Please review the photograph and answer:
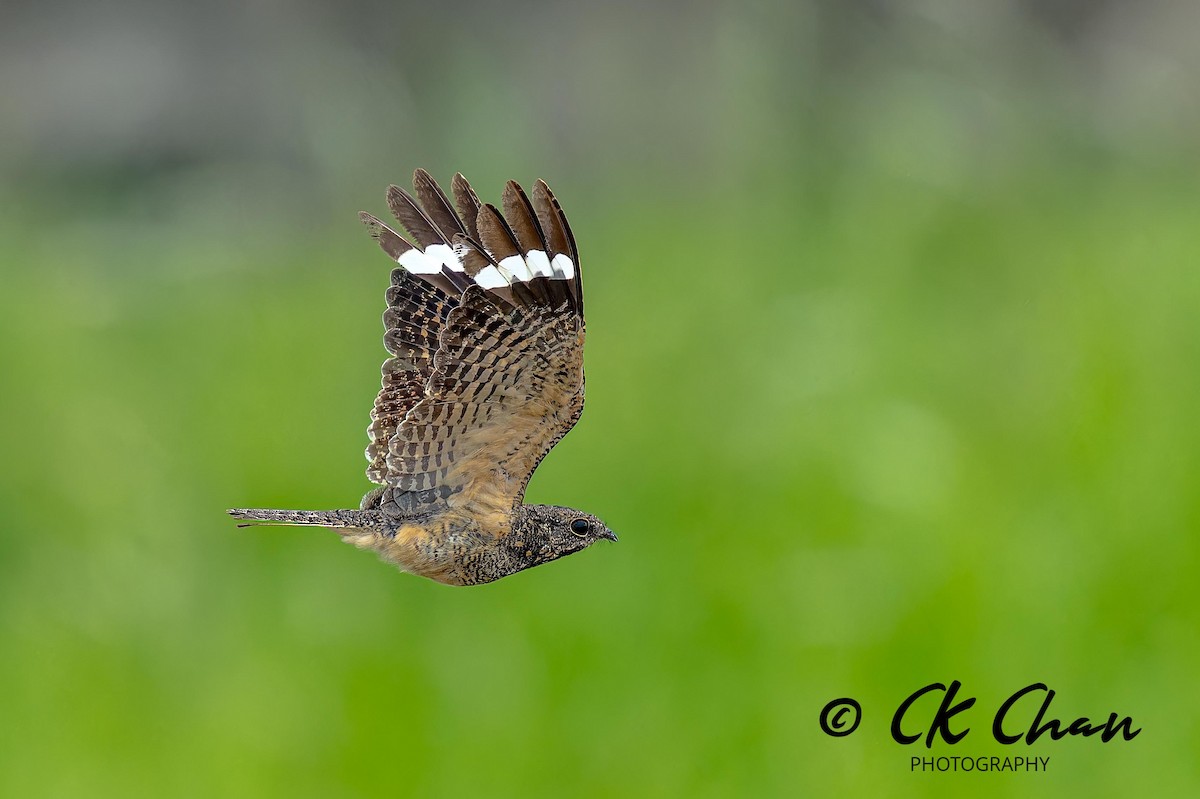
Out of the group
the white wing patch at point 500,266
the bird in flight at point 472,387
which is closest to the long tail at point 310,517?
the bird in flight at point 472,387

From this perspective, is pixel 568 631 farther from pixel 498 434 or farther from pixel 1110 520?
pixel 498 434

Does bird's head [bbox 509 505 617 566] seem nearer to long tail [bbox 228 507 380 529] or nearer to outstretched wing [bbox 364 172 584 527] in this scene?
outstretched wing [bbox 364 172 584 527]

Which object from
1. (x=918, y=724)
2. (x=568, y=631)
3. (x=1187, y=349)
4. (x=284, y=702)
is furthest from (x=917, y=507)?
(x=284, y=702)

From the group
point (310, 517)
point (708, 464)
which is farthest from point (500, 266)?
point (708, 464)

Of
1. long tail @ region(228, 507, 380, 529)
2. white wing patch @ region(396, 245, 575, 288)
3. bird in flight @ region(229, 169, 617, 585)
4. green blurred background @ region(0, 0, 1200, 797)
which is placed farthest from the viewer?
green blurred background @ region(0, 0, 1200, 797)

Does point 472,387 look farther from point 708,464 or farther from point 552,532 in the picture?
point 708,464

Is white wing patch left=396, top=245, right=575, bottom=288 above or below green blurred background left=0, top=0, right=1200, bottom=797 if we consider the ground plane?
above

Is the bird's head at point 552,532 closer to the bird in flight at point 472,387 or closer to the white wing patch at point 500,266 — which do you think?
the bird in flight at point 472,387

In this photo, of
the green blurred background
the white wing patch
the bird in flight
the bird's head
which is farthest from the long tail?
the green blurred background
